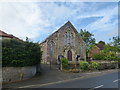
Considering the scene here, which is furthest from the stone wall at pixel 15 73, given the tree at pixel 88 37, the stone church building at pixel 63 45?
the tree at pixel 88 37

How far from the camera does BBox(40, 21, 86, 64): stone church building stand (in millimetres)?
31716

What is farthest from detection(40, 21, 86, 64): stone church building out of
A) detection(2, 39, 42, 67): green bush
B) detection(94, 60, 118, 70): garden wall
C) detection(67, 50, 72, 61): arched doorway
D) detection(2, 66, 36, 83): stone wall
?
detection(2, 66, 36, 83): stone wall

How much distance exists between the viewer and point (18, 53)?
15359 millimetres

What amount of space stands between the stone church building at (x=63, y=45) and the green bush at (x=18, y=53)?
14.1m

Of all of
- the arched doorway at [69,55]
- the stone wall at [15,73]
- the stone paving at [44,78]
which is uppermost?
the arched doorway at [69,55]

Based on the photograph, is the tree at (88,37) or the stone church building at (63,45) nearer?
the stone church building at (63,45)

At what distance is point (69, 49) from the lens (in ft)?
112

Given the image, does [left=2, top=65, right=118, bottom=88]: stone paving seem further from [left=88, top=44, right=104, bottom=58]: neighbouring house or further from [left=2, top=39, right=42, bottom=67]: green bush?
[left=88, top=44, right=104, bottom=58]: neighbouring house

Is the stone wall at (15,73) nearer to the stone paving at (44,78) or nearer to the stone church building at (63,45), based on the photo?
the stone paving at (44,78)

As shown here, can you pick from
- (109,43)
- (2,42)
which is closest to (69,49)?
(109,43)

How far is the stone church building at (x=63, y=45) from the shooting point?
31.7 m

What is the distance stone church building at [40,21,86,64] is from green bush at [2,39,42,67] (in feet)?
46.3

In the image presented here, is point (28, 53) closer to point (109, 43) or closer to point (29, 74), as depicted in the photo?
point (29, 74)

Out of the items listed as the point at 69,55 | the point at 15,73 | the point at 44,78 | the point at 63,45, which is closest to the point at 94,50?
the point at 69,55
